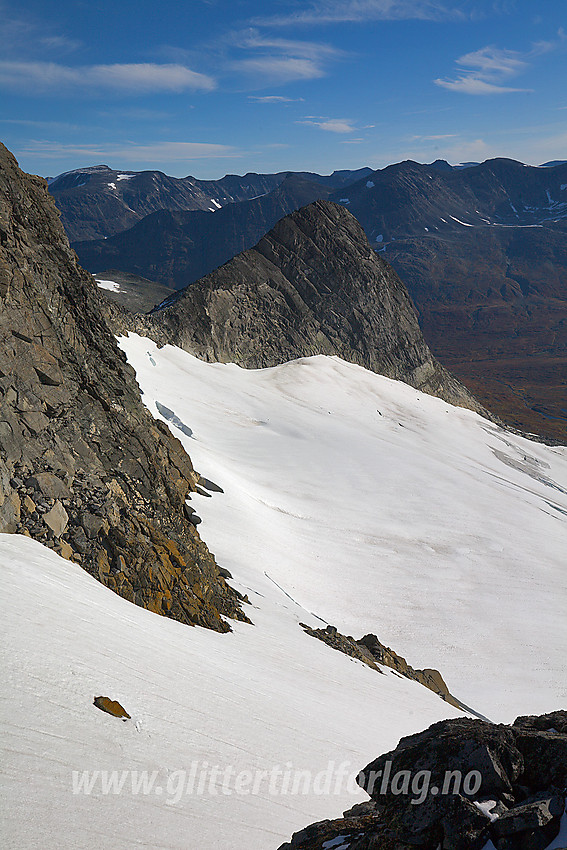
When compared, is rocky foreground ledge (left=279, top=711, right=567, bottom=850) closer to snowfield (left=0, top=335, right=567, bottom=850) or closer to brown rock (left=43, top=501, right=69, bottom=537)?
snowfield (left=0, top=335, right=567, bottom=850)

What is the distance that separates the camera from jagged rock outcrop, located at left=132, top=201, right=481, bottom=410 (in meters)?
73.9

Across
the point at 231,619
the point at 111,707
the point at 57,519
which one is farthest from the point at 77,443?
the point at 111,707

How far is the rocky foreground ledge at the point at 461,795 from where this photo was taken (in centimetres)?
565

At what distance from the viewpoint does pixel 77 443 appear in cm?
1566

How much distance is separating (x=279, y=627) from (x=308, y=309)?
74.0 metres

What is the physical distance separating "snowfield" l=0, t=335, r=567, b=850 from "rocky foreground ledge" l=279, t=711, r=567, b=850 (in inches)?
71.7

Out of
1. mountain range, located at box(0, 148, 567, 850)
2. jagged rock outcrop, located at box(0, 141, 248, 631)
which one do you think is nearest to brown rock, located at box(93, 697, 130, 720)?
mountain range, located at box(0, 148, 567, 850)

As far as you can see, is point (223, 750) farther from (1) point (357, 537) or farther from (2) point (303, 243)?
(2) point (303, 243)

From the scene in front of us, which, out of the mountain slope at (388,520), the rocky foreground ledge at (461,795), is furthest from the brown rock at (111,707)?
the mountain slope at (388,520)

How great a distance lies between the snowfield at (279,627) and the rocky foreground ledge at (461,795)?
1822 mm

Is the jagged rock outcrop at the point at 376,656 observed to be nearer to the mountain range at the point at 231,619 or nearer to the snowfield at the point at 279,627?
the mountain range at the point at 231,619

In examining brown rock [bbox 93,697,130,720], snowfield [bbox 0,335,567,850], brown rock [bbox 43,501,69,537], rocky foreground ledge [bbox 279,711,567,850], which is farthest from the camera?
brown rock [bbox 43,501,69,537]

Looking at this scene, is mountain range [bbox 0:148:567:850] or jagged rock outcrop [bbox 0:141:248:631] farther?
jagged rock outcrop [bbox 0:141:248:631]

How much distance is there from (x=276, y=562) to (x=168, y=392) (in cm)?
2503
